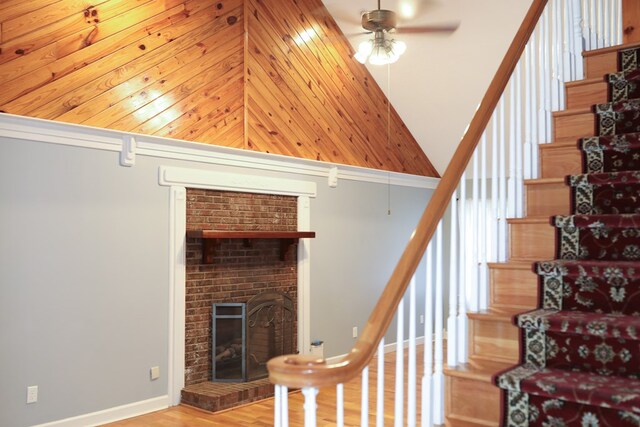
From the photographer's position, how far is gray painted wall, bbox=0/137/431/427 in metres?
4.25

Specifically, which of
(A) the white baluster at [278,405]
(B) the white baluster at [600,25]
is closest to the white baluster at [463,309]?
(A) the white baluster at [278,405]

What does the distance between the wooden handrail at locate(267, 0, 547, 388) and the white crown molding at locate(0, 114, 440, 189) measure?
2.97 m

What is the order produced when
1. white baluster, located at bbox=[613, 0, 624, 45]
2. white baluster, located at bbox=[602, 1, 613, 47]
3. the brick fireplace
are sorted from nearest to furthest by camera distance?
white baluster, located at bbox=[602, 1, 613, 47]
white baluster, located at bbox=[613, 0, 624, 45]
the brick fireplace

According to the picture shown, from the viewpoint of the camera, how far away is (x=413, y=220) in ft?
26.6

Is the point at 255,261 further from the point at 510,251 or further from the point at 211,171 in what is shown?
the point at 510,251

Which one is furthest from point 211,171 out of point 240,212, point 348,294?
point 348,294

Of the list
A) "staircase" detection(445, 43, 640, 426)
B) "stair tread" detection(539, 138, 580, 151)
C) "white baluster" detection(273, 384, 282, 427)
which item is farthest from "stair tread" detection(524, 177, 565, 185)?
"white baluster" detection(273, 384, 282, 427)

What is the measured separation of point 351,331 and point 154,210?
9.45 ft

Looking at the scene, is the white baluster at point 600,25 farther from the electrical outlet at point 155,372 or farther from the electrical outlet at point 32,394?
the electrical outlet at point 32,394

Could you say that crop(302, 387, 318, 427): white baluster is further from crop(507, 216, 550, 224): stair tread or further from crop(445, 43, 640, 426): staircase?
crop(507, 216, 550, 224): stair tread

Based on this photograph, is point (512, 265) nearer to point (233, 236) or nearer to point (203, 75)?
point (233, 236)

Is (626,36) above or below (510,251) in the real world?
above

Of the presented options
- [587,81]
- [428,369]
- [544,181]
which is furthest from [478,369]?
[587,81]

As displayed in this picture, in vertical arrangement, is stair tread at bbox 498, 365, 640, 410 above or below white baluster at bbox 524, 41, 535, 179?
below
